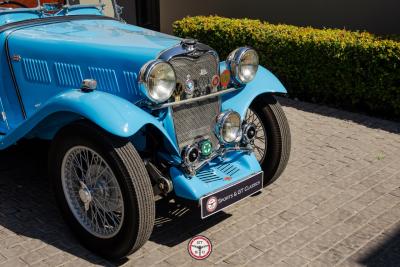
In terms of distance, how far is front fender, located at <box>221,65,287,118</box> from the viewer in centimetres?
396

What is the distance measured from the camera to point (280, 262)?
3.30 meters

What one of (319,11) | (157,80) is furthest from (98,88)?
(319,11)

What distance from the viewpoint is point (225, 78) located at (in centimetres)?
383

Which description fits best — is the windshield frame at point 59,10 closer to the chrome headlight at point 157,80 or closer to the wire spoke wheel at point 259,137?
the chrome headlight at point 157,80

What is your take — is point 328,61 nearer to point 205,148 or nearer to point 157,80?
point 205,148

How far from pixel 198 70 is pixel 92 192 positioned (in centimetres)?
113

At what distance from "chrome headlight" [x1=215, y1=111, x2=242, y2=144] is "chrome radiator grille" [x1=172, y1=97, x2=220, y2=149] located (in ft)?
0.26

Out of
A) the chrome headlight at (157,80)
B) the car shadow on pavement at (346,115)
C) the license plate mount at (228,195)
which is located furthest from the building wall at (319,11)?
the chrome headlight at (157,80)

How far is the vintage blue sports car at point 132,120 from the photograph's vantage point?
3.12m

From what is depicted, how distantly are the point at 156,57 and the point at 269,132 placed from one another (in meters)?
1.24

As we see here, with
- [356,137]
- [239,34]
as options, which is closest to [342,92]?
[356,137]

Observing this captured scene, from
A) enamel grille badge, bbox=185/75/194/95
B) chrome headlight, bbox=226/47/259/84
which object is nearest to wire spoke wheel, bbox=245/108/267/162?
chrome headlight, bbox=226/47/259/84

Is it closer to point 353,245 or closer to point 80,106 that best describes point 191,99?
point 80,106

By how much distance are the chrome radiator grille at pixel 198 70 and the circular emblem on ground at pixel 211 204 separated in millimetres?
790
